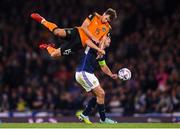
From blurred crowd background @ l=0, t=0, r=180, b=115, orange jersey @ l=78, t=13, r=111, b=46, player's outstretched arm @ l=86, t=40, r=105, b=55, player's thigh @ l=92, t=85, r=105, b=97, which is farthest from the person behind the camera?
blurred crowd background @ l=0, t=0, r=180, b=115

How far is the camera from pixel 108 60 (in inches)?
1117

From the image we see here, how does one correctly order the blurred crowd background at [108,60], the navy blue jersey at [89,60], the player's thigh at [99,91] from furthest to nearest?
the blurred crowd background at [108,60]
the navy blue jersey at [89,60]
the player's thigh at [99,91]

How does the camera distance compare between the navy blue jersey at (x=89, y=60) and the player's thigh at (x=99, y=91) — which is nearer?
the player's thigh at (x=99, y=91)

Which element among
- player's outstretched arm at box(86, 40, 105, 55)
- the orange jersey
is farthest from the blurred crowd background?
player's outstretched arm at box(86, 40, 105, 55)

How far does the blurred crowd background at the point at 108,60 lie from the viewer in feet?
84.8

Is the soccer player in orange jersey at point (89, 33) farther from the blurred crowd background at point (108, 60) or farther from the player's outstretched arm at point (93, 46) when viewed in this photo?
the blurred crowd background at point (108, 60)

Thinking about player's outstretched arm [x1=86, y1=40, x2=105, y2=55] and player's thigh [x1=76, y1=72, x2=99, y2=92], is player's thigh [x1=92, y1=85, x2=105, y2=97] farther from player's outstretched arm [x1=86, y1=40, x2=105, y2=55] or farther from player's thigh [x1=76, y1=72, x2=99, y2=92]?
player's outstretched arm [x1=86, y1=40, x2=105, y2=55]

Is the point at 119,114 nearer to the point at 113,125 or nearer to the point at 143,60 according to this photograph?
the point at 143,60

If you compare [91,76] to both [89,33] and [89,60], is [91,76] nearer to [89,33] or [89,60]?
[89,60]

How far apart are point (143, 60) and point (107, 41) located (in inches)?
327

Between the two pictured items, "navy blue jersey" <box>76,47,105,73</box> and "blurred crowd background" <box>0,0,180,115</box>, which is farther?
"blurred crowd background" <box>0,0,180,115</box>

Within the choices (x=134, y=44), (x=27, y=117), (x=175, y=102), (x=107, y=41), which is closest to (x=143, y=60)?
(x=134, y=44)

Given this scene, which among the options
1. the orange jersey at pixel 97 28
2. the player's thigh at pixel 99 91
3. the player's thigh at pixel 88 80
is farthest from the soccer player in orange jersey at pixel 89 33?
the player's thigh at pixel 99 91

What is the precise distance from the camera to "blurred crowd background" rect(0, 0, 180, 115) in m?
25.8
